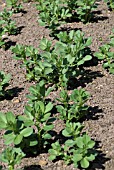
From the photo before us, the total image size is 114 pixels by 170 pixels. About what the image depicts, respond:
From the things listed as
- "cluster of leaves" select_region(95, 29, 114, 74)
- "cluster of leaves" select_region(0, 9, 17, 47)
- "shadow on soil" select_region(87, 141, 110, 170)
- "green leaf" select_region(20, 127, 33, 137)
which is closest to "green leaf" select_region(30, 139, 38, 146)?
"green leaf" select_region(20, 127, 33, 137)

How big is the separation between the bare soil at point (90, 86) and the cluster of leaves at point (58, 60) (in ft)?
0.44

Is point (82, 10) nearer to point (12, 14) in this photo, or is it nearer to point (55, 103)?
point (12, 14)

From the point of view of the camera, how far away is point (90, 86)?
14.7 ft

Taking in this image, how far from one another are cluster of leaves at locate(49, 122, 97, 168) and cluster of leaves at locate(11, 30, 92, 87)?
2.75 feet

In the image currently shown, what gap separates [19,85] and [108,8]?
6.71ft

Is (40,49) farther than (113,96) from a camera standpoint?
Yes

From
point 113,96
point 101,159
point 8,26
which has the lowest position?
point 101,159

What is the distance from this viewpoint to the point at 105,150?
3.69 meters

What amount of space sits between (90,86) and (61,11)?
1.55 m

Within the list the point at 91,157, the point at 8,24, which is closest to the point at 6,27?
the point at 8,24

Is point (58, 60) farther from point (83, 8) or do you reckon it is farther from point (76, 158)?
point (76, 158)

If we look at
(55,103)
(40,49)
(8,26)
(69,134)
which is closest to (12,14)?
(8,26)

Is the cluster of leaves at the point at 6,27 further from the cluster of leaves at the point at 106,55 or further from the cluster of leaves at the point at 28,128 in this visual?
the cluster of leaves at the point at 28,128

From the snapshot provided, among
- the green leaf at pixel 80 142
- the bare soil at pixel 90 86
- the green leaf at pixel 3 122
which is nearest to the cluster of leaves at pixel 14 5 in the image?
the bare soil at pixel 90 86
